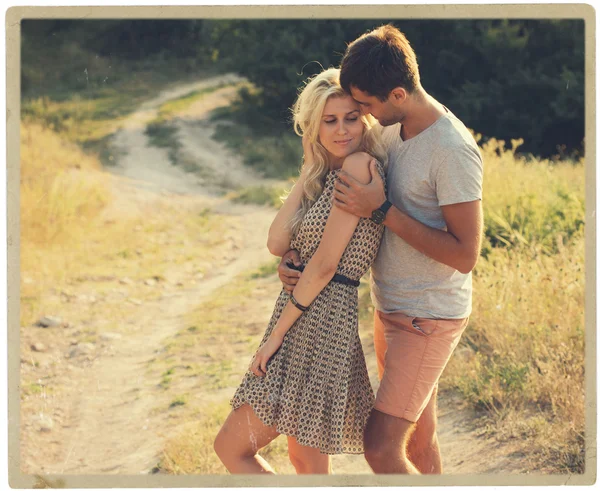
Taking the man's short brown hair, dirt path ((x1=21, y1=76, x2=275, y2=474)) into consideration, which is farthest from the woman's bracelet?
dirt path ((x1=21, y1=76, x2=275, y2=474))

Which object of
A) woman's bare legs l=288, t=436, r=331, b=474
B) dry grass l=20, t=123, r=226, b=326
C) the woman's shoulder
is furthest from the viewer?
dry grass l=20, t=123, r=226, b=326

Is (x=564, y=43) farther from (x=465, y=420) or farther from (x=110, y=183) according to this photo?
(x=465, y=420)

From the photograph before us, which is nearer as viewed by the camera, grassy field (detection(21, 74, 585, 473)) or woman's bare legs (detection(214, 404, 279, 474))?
woman's bare legs (detection(214, 404, 279, 474))

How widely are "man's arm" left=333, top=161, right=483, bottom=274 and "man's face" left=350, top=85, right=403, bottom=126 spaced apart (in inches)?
10.0

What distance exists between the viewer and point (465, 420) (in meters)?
4.75

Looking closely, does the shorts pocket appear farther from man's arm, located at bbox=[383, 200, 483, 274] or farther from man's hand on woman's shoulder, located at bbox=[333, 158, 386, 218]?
man's hand on woman's shoulder, located at bbox=[333, 158, 386, 218]

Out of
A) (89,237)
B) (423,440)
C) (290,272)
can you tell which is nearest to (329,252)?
(290,272)

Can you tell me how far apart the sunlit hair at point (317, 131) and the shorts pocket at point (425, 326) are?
603 millimetres

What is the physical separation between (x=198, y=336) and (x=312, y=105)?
455cm

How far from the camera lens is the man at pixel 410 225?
9.04 ft

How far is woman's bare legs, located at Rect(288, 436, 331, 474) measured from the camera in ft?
9.68

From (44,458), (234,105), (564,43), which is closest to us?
(44,458)

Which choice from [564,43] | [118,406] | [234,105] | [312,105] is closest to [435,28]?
[564,43]

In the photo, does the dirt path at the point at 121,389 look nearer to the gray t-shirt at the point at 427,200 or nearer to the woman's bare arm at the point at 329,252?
the woman's bare arm at the point at 329,252
